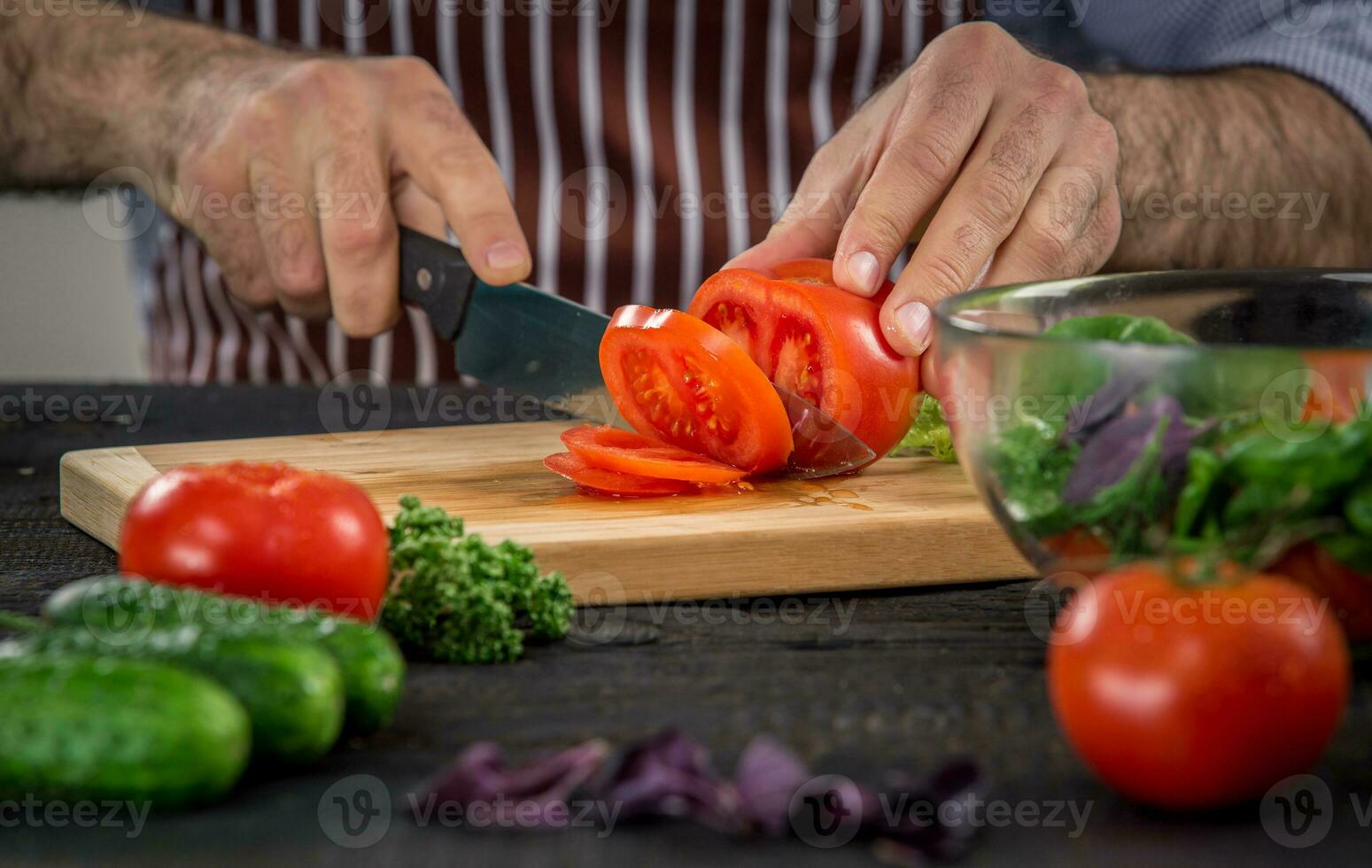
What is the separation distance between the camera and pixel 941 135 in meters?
2.04

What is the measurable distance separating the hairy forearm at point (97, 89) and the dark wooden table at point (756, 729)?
1.18 m

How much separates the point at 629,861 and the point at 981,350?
1.90ft

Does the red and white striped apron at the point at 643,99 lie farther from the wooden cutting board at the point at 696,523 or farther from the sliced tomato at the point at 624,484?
the sliced tomato at the point at 624,484

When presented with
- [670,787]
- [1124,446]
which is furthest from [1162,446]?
[670,787]

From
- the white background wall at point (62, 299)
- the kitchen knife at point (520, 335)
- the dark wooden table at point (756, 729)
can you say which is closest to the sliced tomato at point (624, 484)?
the kitchen knife at point (520, 335)

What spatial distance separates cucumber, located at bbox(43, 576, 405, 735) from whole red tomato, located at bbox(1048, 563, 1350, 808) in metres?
0.50

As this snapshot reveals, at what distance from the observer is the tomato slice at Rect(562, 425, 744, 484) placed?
1.87m

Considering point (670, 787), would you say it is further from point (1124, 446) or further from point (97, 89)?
point (97, 89)

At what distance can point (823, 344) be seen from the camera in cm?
192

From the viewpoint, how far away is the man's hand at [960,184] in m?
1.97

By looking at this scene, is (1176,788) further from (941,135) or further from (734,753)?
(941,135)

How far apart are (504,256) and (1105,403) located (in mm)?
1238

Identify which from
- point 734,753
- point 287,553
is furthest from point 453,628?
point 734,753

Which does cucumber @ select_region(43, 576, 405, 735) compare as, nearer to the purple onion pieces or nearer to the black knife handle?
the purple onion pieces
